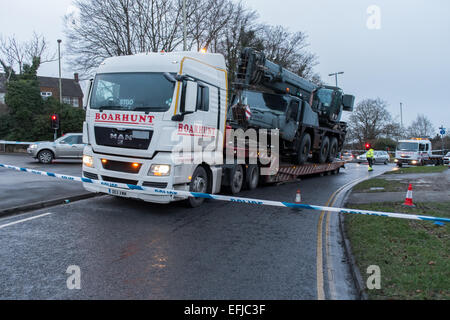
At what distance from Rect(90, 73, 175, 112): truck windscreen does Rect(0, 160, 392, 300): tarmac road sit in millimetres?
2260

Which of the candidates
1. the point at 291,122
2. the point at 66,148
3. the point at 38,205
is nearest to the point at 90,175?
the point at 38,205

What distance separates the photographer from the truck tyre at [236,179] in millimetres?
10435

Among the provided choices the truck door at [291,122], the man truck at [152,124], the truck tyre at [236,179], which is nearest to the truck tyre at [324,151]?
the truck door at [291,122]

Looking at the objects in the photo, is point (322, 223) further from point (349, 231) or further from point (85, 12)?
point (85, 12)

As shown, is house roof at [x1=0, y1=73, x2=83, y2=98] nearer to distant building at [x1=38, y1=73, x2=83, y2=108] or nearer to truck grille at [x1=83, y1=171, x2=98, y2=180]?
distant building at [x1=38, y1=73, x2=83, y2=108]

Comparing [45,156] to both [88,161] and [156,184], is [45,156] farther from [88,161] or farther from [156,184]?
[156,184]

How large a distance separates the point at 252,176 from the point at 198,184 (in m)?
3.81

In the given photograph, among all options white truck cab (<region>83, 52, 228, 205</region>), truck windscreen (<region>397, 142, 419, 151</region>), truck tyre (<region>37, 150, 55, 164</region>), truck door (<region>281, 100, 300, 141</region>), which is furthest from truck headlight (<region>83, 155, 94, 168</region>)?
truck windscreen (<region>397, 142, 419, 151</region>)

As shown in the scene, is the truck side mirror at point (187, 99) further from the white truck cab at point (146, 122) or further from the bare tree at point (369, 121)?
the bare tree at point (369, 121)

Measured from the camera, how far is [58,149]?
1919 centimetres

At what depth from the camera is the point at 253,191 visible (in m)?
11.9

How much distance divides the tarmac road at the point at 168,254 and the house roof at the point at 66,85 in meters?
61.2

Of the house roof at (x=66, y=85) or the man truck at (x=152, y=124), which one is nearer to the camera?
the man truck at (x=152, y=124)
